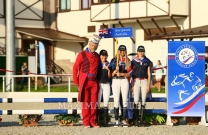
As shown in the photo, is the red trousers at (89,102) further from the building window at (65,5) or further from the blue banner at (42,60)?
the building window at (65,5)

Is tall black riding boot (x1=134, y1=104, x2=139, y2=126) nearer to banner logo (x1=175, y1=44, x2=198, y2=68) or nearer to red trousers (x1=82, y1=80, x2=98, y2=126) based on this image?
red trousers (x1=82, y1=80, x2=98, y2=126)

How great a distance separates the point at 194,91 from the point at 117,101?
5.96 ft

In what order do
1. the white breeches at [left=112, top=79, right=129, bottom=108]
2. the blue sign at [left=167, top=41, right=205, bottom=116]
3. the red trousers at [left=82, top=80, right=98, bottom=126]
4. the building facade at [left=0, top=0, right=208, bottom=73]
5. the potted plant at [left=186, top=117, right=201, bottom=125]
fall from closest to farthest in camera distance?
the red trousers at [left=82, top=80, right=98, bottom=126] → the white breeches at [left=112, top=79, right=129, bottom=108] → the blue sign at [left=167, top=41, right=205, bottom=116] → the potted plant at [left=186, top=117, right=201, bottom=125] → the building facade at [left=0, top=0, right=208, bottom=73]

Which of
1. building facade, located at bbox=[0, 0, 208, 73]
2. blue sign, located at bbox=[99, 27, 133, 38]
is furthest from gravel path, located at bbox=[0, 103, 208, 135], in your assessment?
building facade, located at bbox=[0, 0, 208, 73]

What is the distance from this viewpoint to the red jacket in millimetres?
12891

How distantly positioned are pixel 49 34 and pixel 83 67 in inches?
979

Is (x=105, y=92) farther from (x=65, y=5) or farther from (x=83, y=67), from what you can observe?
(x=65, y=5)

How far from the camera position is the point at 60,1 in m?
39.2

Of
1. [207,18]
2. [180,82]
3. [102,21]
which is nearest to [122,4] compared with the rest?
[102,21]

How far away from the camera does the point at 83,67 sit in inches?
508

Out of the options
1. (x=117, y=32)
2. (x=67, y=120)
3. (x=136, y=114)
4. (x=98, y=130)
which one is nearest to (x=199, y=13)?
(x=117, y=32)

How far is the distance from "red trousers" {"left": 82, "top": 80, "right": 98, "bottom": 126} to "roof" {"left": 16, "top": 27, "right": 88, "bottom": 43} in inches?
920

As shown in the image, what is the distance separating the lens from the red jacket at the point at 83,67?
1289cm

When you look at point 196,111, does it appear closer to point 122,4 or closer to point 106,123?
point 106,123
